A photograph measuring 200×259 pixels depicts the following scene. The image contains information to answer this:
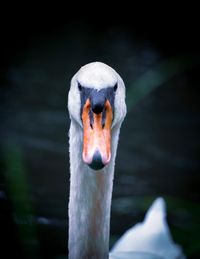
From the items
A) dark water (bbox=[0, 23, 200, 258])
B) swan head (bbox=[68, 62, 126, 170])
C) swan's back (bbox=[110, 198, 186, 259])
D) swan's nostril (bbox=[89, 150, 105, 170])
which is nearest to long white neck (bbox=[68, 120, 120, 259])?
swan head (bbox=[68, 62, 126, 170])

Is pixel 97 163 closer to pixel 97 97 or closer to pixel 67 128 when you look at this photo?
pixel 97 97

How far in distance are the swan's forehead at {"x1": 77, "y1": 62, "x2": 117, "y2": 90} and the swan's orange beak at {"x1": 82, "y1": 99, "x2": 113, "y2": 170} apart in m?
0.07

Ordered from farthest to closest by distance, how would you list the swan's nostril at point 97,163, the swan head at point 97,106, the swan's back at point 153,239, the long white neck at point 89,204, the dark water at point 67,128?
1. the dark water at point 67,128
2. the swan's back at point 153,239
3. the long white neck at point 89,204
4. the swan head at point 97,106
5. the swan's nostril at point 97,163

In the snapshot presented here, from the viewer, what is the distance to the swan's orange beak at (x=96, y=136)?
2.35 meters

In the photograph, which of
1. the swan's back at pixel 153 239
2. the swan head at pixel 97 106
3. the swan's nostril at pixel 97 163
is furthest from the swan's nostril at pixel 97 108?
the swan's back at pixel 153 239

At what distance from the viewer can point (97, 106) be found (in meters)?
2.53

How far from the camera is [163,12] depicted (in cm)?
931

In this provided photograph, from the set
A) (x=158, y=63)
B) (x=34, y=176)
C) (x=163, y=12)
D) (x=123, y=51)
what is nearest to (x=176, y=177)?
(x=34, y=176)

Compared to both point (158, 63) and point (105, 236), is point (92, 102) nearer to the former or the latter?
point (105, 236)

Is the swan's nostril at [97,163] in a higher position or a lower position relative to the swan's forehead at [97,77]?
lower

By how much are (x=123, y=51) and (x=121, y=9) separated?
980mm

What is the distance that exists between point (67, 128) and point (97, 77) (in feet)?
12.2

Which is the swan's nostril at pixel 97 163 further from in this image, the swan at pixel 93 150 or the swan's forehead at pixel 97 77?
the swan's forehead at pixel 97 77

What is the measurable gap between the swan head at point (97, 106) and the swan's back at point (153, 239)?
52.9 inches
